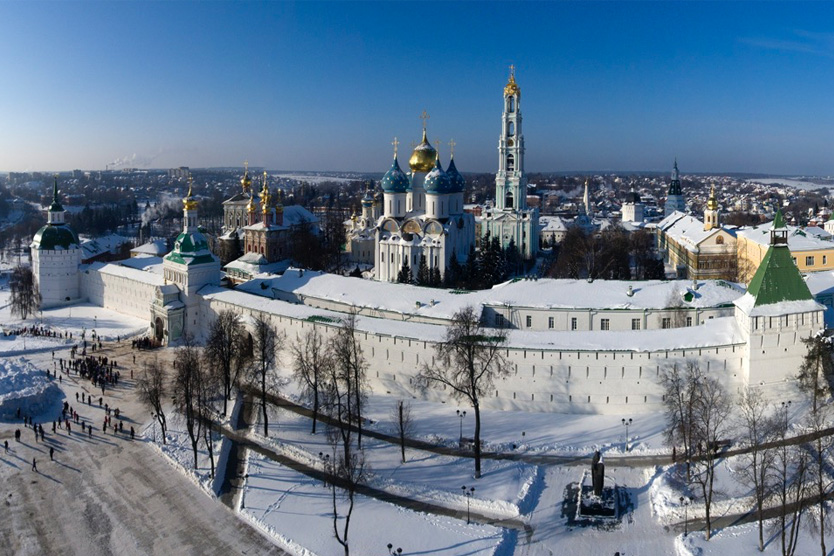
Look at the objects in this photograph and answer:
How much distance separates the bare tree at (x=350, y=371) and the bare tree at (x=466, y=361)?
1.56 metres

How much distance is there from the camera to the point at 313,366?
55.1ft

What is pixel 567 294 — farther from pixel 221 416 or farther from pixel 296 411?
pixel 221 416

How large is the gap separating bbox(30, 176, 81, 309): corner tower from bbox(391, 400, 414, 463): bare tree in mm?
19605

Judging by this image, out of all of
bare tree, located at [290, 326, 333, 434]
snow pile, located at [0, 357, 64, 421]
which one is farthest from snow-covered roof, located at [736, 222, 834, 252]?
snow pile, located at [0, 357, 64, 421]

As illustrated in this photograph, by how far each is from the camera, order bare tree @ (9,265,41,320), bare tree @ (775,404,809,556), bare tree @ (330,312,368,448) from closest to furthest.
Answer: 1. bare tree @ (775,404,809,556)
2. bare tree @ (330,312,368,448)
3. bare tree @ (9,265,41,320)

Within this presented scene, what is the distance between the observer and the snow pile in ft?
59.0

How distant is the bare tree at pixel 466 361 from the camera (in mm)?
16109

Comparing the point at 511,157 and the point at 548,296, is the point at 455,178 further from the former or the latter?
the point at 548,296

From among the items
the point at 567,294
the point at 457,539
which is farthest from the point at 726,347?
the point at 457,539

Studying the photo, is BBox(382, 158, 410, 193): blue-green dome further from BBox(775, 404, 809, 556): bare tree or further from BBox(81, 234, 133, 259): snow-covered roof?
BBox(775, 404, 809, 556): bare tree

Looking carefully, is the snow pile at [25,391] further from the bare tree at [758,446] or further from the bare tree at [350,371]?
the bare tree at [758,446]

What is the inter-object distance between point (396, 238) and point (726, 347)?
1812 cm

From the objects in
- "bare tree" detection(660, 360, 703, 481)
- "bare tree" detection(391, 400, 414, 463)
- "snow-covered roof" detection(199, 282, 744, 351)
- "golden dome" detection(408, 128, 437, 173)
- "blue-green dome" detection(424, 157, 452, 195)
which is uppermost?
"golden dome" detection(408, 128, 437, 173)

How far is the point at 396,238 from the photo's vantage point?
33.0 m
